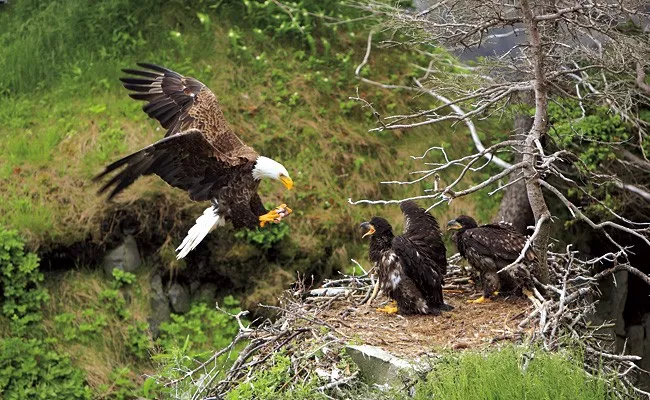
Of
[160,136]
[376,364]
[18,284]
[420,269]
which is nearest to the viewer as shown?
[376,364]

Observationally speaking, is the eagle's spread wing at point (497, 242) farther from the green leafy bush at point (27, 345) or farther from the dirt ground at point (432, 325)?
the green leafy bush at point (27, 345)

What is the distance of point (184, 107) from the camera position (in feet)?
25.5

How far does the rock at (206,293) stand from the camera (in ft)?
34.4

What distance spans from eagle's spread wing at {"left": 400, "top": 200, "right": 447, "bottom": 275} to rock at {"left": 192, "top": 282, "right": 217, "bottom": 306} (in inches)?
137

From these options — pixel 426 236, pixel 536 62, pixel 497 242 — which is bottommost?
pixel 426 236

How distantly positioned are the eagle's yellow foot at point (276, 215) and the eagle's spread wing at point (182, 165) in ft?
1.34

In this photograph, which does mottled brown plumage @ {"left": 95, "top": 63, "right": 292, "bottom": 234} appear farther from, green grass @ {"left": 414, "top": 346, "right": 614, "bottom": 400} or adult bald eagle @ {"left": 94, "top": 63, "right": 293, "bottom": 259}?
green grass @ {"left": 414, "top": 346, "right": 614, "bottom": 400}

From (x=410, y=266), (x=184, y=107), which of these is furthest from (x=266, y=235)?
(x=410, y=266)

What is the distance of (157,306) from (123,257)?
0.62 metres

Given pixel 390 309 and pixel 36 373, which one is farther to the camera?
pixel 36 373

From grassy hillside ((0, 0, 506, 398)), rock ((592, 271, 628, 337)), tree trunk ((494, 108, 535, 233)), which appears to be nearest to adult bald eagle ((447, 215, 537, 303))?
tree trunk ((494, 108, 535, 233))

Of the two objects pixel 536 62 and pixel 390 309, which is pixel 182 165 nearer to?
pixel 390 309

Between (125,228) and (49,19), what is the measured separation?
3.29 metres

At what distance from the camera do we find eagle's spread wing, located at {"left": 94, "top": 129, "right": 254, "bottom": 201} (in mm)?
6836
